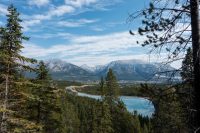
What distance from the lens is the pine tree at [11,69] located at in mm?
19344

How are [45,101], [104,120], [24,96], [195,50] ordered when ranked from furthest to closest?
1. [104,120]
2. [45,101]
3. [24,96]
4. [195,50]

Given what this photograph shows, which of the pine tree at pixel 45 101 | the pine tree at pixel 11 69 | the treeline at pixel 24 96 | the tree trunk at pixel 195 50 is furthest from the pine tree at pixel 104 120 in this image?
the tree trunk at pixel 195 50

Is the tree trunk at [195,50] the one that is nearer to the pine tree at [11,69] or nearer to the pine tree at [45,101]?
the pine tree at [11,69]

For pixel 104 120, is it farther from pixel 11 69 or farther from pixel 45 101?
pixel 11 69

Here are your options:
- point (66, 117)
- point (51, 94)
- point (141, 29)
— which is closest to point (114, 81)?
point (66, 117)

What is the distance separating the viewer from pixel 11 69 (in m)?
20.2

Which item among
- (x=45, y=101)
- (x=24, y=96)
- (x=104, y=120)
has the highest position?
(x=24, y=96)

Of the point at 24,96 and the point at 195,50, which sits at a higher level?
the point at 195,50

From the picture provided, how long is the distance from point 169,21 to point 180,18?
37cm

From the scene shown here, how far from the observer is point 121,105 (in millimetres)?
67062

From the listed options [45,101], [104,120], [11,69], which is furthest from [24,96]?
[104,120]

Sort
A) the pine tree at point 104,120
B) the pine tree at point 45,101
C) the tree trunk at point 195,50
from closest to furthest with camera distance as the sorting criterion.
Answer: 1. the tree trunk at point 195,50
2. the pine tree at point 45,101
3. the pine tree at point 104,120

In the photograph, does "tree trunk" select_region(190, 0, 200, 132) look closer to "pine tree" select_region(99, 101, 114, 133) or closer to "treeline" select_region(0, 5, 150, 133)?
"treeline" select_region(0, 5, 150, 133)

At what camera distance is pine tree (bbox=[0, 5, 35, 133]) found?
19344mm
